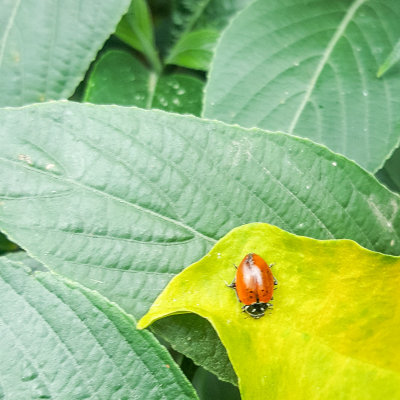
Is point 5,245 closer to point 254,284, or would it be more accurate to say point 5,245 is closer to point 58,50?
point 58,50

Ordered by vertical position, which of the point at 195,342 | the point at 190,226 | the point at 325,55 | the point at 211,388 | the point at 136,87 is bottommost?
the point at 211,388

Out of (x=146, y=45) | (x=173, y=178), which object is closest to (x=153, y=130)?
(x=173, y=178)

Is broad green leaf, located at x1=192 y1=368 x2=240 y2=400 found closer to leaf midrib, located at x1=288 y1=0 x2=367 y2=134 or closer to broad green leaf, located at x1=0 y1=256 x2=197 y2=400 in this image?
broad green leaf, located at x1=0 y1=256 x2=197 y2=400

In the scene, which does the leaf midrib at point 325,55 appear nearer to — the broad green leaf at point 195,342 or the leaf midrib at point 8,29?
the broad green leaf at point 195,342

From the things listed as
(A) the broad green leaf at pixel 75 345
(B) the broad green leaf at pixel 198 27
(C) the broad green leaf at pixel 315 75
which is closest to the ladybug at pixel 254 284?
(A) the broad green leaf at pixel 75 345

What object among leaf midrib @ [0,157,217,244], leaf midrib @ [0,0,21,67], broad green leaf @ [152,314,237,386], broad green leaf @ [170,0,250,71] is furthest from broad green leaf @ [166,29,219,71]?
broad green leaf @ [152,314,237,386]

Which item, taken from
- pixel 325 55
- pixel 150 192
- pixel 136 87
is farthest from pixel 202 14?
pixel 150 192

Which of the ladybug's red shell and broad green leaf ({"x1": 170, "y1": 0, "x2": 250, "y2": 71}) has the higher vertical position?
broad green leaf ({"x1": 170, "y1": 0, "x2": 250, "y2": 71})
